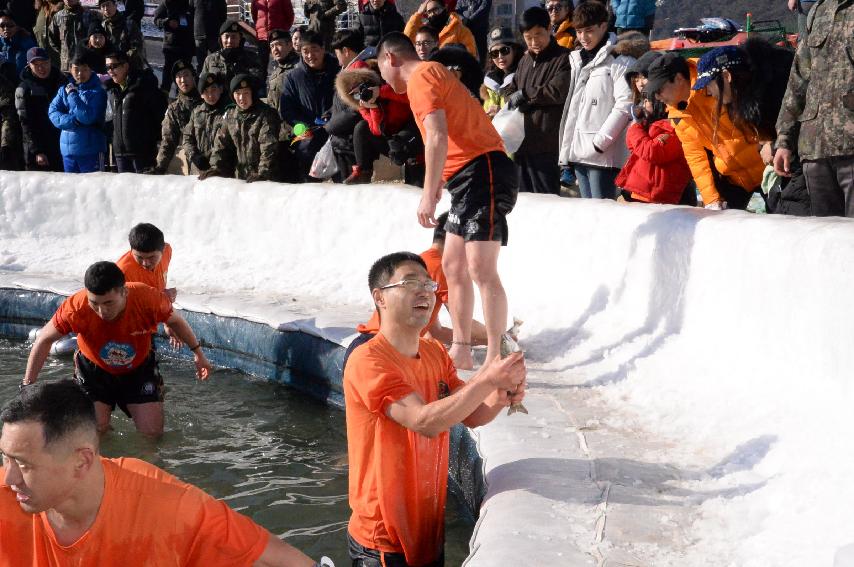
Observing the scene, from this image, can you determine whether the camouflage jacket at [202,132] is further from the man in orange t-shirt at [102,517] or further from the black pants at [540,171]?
the man in orange t-shirt at [102,517]

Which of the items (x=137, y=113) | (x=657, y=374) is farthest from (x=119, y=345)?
(x=137, y=113)

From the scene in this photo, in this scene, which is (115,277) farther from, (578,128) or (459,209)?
(578,128)

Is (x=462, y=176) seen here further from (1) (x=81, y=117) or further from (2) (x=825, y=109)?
(1) (x=81, y=117)

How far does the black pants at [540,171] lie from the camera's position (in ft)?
28.7

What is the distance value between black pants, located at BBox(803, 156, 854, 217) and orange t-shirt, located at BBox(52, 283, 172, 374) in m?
3.66

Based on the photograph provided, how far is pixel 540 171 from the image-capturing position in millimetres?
8805

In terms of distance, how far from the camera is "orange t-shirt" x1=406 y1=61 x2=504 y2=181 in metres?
5.98

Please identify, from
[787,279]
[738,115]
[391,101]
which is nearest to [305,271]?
[391,101]

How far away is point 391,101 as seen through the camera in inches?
348

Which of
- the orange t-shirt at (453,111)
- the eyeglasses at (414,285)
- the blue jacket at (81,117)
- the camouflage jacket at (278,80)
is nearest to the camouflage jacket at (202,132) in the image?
the camouflage jacket at (278,80)

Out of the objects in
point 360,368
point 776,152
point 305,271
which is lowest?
point 305,271

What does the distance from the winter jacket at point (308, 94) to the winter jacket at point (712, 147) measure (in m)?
4.26

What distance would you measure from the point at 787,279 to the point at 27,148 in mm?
9894

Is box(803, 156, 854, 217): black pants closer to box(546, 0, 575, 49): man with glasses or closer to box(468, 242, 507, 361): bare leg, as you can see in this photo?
box(468, 242, 507, 361): bare leg
